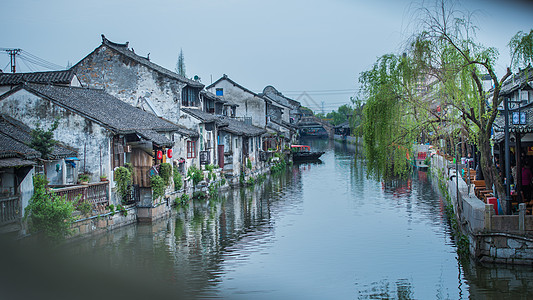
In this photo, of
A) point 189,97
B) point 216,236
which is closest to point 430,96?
point 216,236

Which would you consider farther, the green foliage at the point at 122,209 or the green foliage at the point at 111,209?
the green foliage at the point at 122,209

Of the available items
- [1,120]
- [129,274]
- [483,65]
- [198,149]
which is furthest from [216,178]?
[483,65]

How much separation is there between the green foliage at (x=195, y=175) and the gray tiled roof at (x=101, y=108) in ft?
10.1

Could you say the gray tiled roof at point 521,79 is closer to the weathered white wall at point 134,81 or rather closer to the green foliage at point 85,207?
the green foliage at point 85,207

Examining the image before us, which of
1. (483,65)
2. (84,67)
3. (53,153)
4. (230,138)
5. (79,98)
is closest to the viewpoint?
(483,65)

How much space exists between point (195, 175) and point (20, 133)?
10738 mm

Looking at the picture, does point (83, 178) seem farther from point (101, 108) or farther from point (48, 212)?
point (101, 108)

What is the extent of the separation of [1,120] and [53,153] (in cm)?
312

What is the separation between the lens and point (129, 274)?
13.6m

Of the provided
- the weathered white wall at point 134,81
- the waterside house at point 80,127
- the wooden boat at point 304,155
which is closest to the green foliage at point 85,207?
the waterside house at point 80,127

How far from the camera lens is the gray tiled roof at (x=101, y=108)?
710 inches

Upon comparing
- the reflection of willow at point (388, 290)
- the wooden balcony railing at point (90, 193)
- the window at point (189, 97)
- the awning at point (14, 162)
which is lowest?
the reflection of willow at point (388, 290)

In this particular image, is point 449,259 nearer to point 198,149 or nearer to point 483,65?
point 483,65

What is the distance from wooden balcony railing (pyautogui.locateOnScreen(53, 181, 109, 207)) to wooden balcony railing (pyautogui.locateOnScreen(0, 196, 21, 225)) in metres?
1.50
